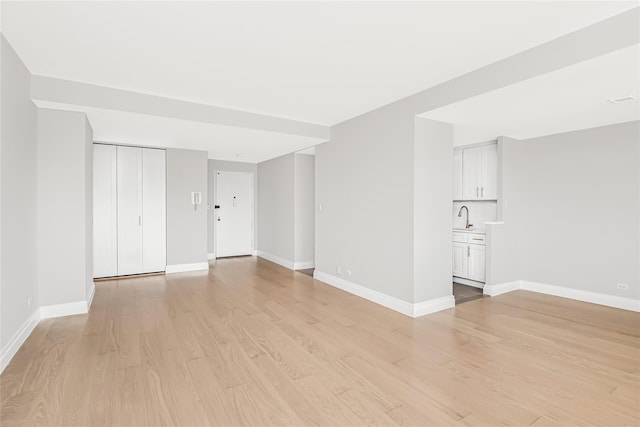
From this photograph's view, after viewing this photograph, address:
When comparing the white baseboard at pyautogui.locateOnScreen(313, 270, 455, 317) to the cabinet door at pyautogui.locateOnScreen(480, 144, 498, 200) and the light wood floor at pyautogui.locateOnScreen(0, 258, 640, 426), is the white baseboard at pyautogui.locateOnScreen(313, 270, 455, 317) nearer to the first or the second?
the light wood floor at pyautogui.locateOnScreen(0, 258, 640, 426)

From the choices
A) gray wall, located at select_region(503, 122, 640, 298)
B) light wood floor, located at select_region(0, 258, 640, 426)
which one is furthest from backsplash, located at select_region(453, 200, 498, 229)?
light wood floor, located at select_region(0, 258, 640, 426)

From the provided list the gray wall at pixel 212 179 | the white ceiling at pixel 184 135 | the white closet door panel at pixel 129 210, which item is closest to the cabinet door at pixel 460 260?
the white ceiling at pixel 184 135

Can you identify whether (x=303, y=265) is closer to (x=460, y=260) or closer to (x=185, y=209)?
(x=185, y=209)

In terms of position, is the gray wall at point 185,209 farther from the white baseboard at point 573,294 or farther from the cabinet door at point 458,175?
the white baseboard at point 573,294

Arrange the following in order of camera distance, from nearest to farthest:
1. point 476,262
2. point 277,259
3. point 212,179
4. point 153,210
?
1. point 476,262
2. point 153,210
3. point 277,259
4. point 212,179

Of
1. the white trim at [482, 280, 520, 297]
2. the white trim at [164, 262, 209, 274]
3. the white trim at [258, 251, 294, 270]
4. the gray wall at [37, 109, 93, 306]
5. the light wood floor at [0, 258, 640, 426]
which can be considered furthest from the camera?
the white trim at [258, 251, 294, 270]

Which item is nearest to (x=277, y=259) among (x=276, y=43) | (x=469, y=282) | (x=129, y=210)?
(x=129, y=210)

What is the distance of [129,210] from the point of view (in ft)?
18.6

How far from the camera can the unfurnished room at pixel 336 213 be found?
87.2 inches

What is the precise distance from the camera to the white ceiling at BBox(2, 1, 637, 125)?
2.18m

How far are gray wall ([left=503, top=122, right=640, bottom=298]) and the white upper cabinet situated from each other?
0.77 feet

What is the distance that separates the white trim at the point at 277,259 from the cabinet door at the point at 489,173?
3893mm

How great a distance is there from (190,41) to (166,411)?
2.73m

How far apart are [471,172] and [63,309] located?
619 centimetres
